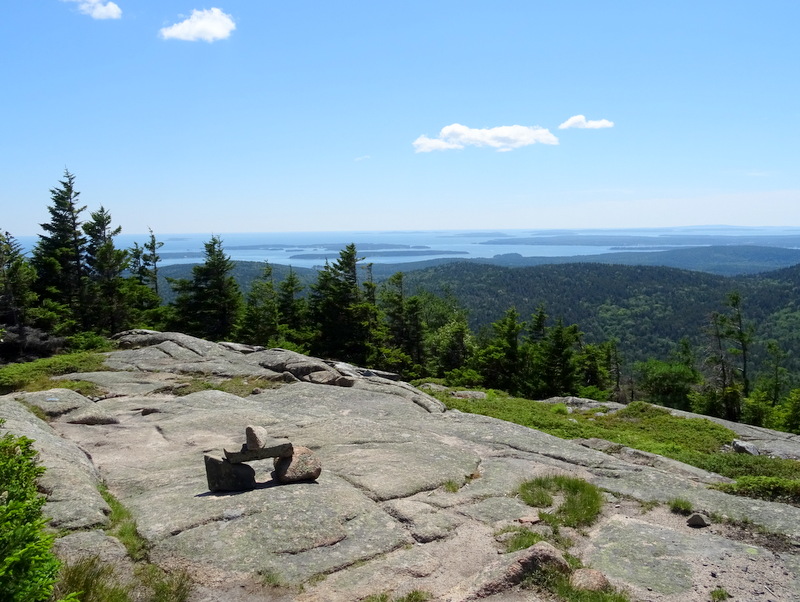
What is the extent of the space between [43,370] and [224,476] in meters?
14.9

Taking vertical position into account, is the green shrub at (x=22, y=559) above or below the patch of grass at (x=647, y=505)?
above

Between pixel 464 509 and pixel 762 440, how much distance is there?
732 inches

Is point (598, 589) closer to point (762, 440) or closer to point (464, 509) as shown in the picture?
point (464, 509)

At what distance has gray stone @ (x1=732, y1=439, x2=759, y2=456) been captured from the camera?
19172 millimetres

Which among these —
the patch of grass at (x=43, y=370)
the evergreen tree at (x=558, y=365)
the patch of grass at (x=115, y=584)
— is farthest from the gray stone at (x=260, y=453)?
the evergreen tree at (x=558, y=365)

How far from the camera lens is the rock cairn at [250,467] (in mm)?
9406

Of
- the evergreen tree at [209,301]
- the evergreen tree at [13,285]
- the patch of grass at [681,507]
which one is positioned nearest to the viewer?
the patch of grass at [681,507]

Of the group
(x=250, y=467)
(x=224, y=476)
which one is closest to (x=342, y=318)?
(x=250, y=467)

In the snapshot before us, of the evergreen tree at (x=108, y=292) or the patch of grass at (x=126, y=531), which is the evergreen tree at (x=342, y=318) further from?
the patch of grass at (x=126, y=531)

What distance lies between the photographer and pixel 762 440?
70.8ft

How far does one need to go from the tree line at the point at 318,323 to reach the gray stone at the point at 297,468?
29789mm

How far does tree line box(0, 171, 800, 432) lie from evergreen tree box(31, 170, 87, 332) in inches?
3.6

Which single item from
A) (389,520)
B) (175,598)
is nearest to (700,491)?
(389,520)

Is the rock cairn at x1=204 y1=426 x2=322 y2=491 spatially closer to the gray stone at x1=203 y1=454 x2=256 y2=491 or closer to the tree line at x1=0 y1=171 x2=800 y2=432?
the gray stone at x1=203 y1=454 x2=256 y2=491
